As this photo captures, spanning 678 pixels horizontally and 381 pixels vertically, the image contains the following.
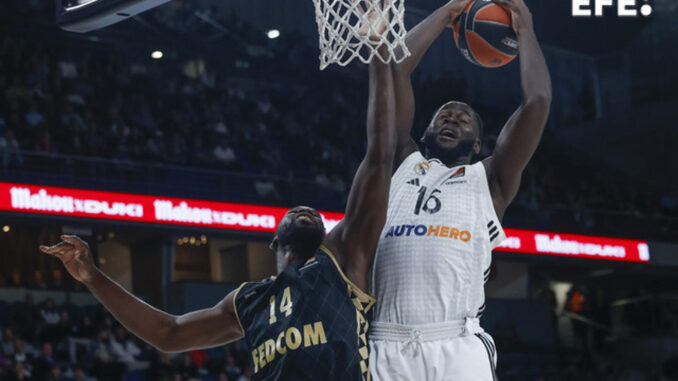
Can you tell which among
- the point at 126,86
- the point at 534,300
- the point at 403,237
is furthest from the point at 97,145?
the point at 403,237

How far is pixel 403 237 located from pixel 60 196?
30.2 ft

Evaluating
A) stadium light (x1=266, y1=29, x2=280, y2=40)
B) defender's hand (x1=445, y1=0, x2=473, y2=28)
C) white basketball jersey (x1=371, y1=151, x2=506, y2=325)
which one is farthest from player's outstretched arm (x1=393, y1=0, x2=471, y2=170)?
stadium light (x1=266, y1=29, x2=280, y2=40)

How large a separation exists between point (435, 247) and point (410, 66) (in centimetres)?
70

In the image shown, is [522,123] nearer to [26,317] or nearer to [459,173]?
[459,173]

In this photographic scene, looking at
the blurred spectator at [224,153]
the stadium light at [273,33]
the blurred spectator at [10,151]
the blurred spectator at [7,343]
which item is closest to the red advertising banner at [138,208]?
the blurred spectator at [10,151]

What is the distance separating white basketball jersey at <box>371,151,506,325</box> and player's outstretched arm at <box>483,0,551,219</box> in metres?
0.07

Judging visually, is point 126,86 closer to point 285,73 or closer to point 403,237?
point 285,73

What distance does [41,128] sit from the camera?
41.8ft

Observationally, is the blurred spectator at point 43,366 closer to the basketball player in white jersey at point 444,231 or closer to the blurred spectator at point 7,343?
the blurred spectator at point 7,343

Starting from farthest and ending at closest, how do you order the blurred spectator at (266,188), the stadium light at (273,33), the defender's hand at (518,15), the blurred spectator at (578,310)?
1. the stadium light at (273,33)
2. the blurred spectator at (578,310)
3. the blurred spectator at (266,188)
4. the defender's hand at (518,15)

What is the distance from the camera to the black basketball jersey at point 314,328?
11.0ft

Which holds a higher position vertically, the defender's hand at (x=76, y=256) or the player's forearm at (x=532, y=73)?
the player's forearm at (x=532, y=73)

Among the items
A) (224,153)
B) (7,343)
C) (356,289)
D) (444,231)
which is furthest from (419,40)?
(224,153)

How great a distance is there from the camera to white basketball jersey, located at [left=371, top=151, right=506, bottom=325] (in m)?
3.40
